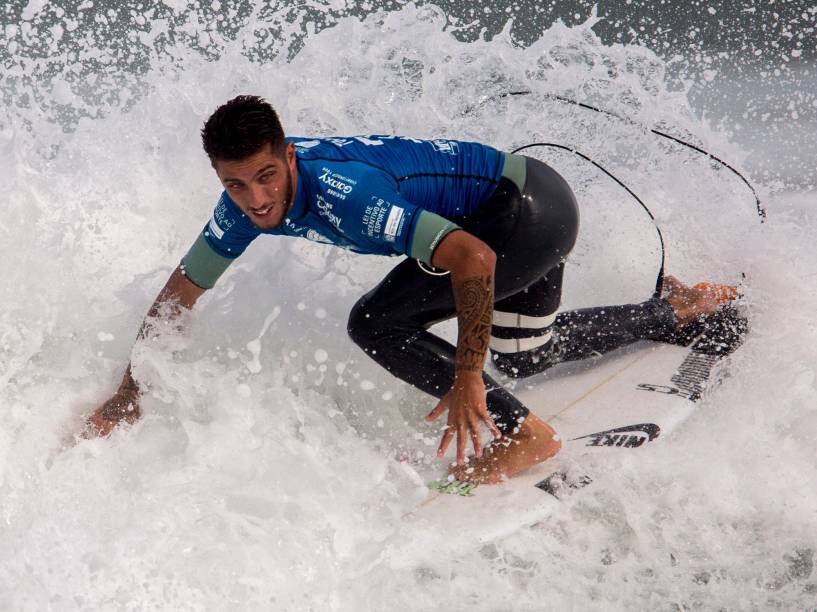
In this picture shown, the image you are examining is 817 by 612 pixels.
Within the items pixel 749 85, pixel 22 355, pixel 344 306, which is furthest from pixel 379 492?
pixel 749 85

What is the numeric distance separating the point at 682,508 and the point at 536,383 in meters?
0.98

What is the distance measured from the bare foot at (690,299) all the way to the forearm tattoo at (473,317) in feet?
5.94

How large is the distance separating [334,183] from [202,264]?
2.51 feet

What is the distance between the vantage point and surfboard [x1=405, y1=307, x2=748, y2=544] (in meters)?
2.82

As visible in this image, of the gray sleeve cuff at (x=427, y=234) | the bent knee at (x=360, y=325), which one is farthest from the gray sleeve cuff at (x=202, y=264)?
the gray sleeve cuff at (x=427, y=234)

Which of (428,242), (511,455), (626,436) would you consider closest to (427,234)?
(428,242)

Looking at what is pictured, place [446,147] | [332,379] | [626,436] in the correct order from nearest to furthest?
1. [446,147]
2. [626,436]
3. [332,379]

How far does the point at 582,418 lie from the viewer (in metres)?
3.45

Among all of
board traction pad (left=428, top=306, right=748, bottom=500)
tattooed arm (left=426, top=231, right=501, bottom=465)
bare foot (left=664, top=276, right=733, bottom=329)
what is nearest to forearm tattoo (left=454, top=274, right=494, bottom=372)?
tattooed arm (left=426, top=231, right=501, bottom=465)

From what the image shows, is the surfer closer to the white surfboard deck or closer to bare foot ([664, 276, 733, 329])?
the white surfboard deck

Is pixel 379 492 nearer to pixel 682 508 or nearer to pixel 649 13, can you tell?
pixel 682 508

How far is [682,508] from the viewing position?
9.44 feet

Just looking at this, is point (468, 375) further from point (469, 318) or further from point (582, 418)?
point (582, 418)

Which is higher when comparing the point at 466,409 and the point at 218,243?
the point at 218,243
